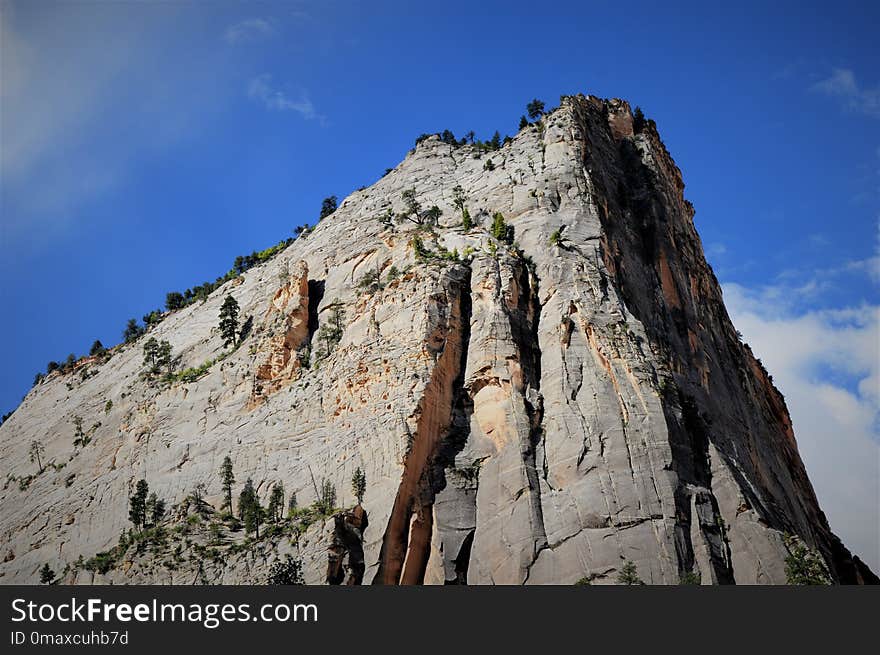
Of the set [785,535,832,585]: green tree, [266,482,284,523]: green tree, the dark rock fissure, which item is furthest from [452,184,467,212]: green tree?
[785,535,832,585]: green tree

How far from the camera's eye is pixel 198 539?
68312 mm

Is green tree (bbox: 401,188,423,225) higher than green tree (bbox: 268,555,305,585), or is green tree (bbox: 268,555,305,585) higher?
green tree (bbox: 401,188,423,225)

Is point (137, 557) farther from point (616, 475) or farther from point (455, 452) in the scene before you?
point (616, 475)

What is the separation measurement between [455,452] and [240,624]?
Answer: 23.0m

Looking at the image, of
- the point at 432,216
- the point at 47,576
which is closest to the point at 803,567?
the point at 432,216

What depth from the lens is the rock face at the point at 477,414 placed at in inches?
2501

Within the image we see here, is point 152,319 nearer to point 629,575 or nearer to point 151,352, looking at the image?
point 151,352

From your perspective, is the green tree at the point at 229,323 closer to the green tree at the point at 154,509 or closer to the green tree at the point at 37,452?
the green tree at the point at 37,452

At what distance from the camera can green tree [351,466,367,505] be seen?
67.3m

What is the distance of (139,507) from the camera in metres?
73.8

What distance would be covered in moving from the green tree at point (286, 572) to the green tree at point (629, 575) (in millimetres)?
17818

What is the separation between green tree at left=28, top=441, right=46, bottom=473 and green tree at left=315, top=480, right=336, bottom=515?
3555cm

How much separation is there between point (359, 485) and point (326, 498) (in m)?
2.54

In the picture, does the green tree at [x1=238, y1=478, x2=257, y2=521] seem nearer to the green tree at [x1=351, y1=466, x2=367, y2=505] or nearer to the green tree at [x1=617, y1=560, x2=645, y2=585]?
the green tree at [x1=351, y1=466, x2=367, y2=505]
